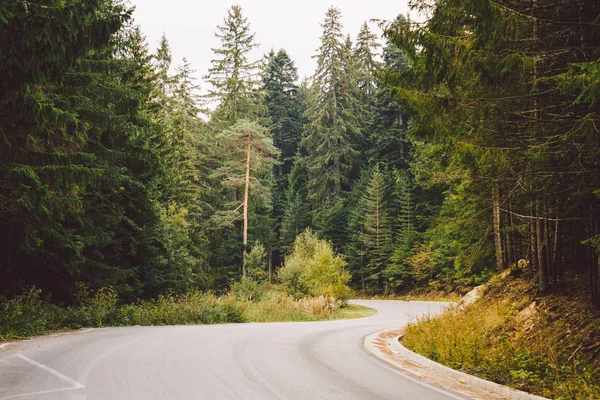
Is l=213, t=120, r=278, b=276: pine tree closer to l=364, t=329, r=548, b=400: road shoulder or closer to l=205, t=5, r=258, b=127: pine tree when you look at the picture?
l=205, t=5, r=258, b=127: pine tree

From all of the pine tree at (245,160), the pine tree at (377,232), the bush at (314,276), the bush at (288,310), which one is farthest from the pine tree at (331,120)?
the bush at (288,310)

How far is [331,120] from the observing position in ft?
200

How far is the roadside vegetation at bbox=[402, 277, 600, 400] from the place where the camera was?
7109mm

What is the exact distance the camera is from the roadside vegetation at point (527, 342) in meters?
7.11

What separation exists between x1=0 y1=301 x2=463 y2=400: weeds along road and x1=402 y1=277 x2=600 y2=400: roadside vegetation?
4.53 feet

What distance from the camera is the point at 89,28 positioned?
921cm

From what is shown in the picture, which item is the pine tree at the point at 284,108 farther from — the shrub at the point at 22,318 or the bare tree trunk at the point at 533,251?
the bare tree trunk at the point at 533,251

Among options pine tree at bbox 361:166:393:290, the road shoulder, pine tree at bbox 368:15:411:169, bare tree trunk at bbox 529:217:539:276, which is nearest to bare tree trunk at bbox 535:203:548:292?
bare tree trunk at bbox 529:217:539:276

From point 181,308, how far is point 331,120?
46092mm

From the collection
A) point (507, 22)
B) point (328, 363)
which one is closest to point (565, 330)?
point (328, 363)

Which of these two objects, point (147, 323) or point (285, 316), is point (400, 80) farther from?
point (285, 316)

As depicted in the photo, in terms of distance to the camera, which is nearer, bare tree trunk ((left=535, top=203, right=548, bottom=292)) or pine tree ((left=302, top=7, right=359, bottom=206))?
bare tree trunk ((left=535, top=203, right=548, bottom=292))

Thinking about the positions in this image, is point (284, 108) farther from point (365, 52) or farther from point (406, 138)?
point (406, 138)

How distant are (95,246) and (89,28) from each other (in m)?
A: 11.9
